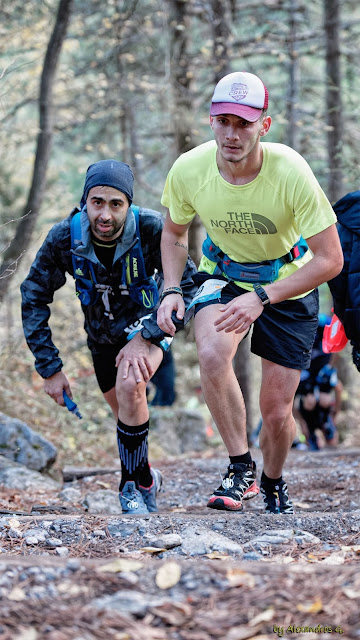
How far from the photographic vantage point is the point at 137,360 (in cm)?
512

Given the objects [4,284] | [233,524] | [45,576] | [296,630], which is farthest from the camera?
[4,284]

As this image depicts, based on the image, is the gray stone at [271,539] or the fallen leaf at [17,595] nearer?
the fallen leaf at [17,595]

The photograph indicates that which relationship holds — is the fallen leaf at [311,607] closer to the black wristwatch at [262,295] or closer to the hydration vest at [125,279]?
the black wristwatch at [262,295]

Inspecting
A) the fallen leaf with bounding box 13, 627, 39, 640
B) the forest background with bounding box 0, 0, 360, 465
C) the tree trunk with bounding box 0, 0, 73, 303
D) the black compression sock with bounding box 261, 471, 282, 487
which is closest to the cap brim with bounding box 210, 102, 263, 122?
the black compression sock with bounding box 261, 471, 282, 487

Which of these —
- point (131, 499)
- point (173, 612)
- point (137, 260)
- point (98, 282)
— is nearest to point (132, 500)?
point (131, 499)

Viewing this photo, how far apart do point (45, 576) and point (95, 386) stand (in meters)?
9.49

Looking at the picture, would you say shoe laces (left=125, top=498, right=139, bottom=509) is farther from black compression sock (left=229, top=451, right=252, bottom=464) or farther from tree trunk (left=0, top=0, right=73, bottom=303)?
tree trunk (left=0, top=0, right=73, bottom=303)

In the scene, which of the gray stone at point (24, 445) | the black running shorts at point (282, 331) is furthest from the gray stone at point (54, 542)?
the gray stone at point (24, 445)

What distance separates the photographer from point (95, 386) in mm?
12391

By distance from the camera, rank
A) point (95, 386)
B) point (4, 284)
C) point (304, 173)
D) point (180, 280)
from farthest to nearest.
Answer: point (95, 386)
point (4, 284)
point (180, 280)
point (304, 173)

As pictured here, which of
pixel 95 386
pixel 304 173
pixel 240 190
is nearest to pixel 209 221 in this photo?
pixel 240 190

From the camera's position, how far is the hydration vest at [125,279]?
204 inches

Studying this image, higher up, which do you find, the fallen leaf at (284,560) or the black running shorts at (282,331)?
the black running shorts at (282,331)

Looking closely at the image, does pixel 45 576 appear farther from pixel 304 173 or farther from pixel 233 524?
pixel 304 173
